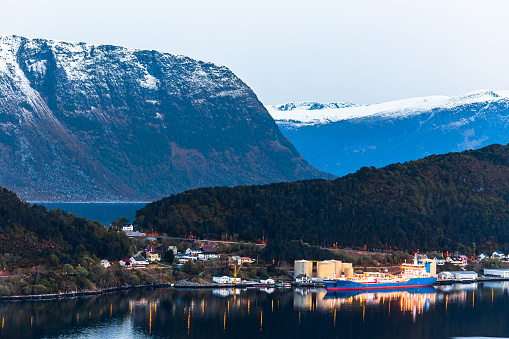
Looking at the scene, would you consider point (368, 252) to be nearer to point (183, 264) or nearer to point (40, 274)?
point (183, 264)

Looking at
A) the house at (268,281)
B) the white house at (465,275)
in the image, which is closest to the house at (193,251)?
the house at (268,281)

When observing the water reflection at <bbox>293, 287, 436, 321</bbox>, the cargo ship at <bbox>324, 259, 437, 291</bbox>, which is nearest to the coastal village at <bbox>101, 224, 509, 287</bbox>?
the cargo ship at <bbox>324, 259, 437, 291</bbox>

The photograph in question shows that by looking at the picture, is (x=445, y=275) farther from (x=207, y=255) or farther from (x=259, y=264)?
(x=207, y=255)

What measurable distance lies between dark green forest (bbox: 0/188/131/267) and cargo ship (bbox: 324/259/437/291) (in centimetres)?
3848

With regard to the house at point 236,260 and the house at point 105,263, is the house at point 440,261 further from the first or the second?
the house at point 105,263

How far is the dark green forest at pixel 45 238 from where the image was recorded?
149375mm

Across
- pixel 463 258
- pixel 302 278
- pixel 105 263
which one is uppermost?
pixel 463 258

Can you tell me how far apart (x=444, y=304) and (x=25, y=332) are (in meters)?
65.6

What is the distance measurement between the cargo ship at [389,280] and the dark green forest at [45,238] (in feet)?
126

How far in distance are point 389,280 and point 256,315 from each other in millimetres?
46915

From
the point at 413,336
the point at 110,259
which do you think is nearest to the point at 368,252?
the point at 110,259

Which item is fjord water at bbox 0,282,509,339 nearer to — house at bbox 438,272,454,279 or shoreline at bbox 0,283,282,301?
shoreline at bbox 0,283,282,301

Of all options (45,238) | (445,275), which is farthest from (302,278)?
(45,238)

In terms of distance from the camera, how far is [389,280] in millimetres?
170125
